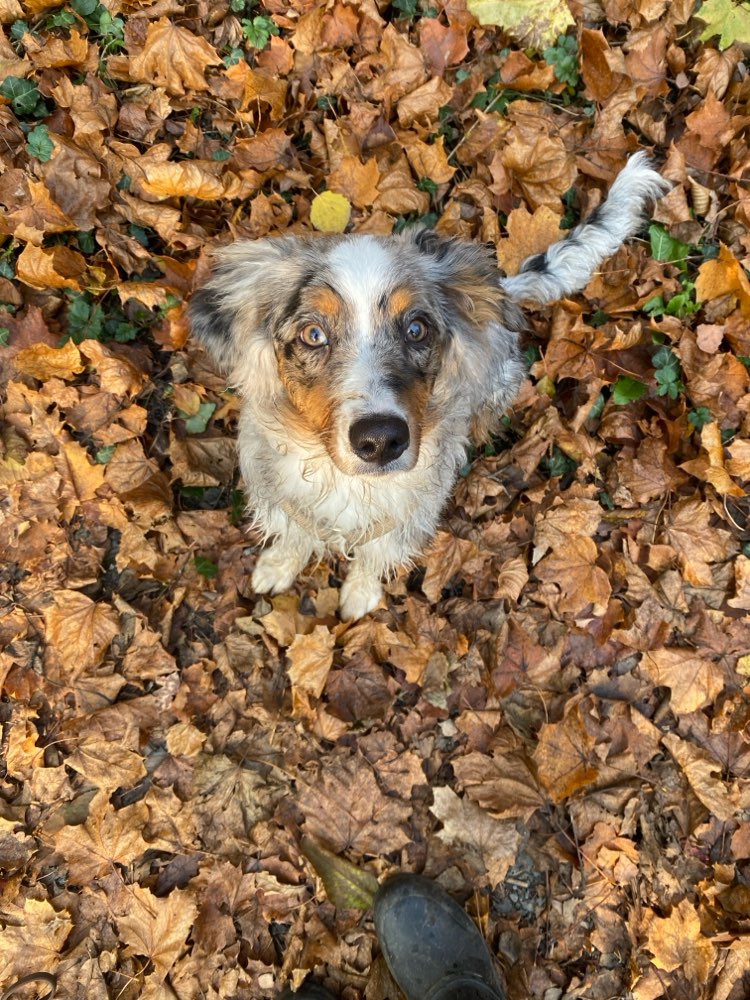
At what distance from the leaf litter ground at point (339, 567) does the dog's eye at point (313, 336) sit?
132 centimetres

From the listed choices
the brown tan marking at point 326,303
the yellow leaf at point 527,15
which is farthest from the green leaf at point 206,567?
the yellow leaf at point 527,15

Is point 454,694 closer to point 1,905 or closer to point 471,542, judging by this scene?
point 471,542

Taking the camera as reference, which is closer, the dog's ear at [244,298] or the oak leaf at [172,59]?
the dog's ear at [244,298]

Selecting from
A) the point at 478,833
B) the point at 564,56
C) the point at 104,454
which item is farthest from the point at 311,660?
the point at 564,56

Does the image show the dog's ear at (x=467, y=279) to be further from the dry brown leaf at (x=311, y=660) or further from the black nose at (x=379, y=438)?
the dry brown leaf at (x=311, y=660)

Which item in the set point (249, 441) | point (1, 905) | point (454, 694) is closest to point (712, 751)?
point (454, 694)

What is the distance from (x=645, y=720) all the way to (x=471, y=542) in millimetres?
1362

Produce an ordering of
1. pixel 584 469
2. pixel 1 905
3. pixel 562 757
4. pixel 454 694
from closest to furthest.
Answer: pixel 1 905, pixel 562 757, pixel 454 694, pixel 584 469

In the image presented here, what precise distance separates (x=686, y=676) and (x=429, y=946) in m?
1.94

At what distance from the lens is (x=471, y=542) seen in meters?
3.87

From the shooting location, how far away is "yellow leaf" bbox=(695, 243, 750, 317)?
371cm

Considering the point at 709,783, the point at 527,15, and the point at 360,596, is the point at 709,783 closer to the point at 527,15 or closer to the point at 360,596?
the point at 360,596

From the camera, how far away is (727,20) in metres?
3.92

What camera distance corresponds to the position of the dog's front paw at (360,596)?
12.3ft
